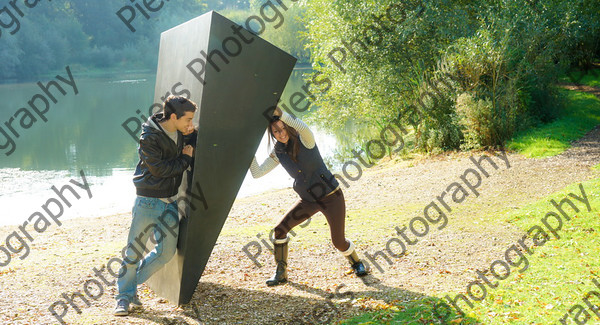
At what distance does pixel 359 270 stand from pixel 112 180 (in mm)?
13273

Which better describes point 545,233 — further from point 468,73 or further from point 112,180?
point 112,180

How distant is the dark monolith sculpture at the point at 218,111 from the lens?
4.93 m

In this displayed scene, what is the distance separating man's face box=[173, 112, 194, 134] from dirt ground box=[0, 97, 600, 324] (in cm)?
175

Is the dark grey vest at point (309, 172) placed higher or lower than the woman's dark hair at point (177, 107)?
lower

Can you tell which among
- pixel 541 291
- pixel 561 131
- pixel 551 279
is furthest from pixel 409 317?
pixel 561 131

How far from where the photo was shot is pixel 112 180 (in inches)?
695

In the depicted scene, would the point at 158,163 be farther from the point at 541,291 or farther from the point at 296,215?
the point at 541,291

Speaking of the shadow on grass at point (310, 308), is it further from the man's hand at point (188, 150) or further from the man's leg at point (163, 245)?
the man's hand at point (188, 150)

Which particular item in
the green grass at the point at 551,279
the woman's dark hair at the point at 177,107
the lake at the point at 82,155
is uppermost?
the lake at the point at 82,155

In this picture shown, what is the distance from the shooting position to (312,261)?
6863 mm

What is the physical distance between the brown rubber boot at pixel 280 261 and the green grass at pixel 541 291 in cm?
113

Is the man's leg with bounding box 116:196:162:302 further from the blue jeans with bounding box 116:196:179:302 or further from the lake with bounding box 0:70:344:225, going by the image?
the lake with bounding box 0:70:344:225

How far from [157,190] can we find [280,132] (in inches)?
49.1

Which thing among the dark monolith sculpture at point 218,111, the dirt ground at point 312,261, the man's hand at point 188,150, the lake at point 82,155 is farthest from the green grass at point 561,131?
the man's hand at point 188,150
